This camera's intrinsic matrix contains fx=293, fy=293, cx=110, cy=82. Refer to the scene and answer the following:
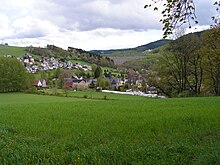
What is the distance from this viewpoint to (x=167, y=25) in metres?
9.80

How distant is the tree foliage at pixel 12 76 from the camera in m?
76.5

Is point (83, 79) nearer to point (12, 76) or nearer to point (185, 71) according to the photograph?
point (12, 76)

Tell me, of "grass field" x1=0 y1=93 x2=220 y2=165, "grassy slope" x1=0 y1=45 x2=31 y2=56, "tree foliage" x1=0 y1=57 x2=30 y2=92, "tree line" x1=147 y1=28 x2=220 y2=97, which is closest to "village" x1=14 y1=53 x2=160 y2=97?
"tree foliage" x1=0 y1=57 x2=30 y2=92

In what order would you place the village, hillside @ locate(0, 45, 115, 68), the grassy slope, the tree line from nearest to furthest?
the tree line
the village
hillside @ locate(0, 45, 115, 68)
the grassy slope

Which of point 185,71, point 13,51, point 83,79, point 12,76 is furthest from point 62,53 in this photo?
point 185,71

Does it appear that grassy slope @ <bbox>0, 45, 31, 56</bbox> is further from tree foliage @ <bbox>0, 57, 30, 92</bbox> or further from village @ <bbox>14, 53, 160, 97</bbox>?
tree foliage @ <bbox>0, 57, 30, 92</bbox>

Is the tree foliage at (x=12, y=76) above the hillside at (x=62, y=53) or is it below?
below

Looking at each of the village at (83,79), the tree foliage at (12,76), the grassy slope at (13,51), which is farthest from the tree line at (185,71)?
the grassy slope at (13,51)

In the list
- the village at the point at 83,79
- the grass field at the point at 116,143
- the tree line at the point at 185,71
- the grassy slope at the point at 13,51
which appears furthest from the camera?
the grassy slope at the point at 13,51

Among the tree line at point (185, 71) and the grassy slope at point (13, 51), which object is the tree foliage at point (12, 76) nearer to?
the tree line at point (185, 71)

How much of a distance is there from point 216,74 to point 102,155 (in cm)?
4071

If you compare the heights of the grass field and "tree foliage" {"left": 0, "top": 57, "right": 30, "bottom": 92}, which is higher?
"tree foliage" {"left": 0, "top": 57, "right": 30, "bottom": 92}

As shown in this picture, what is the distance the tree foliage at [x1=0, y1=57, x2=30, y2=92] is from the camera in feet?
251

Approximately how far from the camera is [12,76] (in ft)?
251
